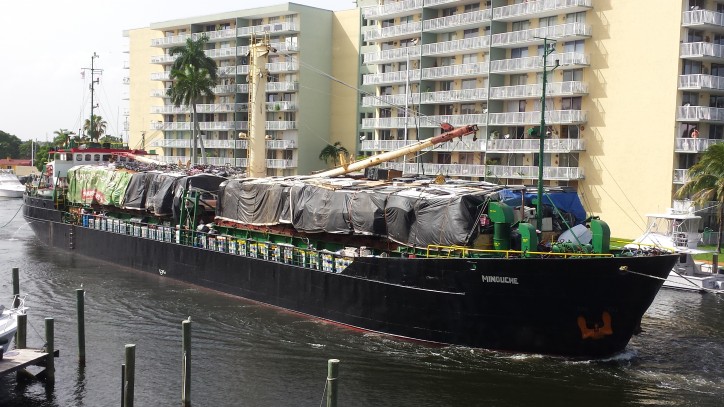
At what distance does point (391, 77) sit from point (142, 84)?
1908 inches

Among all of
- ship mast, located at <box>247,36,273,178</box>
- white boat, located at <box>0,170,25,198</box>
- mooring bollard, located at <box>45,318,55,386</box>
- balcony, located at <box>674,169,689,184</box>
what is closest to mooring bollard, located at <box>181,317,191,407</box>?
mooring bollard, located at <box>45,318,55,386</box>

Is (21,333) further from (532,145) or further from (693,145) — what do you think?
(693,145)

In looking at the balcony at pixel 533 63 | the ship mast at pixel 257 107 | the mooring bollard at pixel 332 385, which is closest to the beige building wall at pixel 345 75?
the balcony at pixel 533 63

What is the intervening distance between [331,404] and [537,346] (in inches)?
400

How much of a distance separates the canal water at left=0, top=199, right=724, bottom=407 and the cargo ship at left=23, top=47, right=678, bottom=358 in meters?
0.92

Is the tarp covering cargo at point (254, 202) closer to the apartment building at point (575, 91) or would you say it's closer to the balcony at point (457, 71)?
the apartment building at point (575, 91)

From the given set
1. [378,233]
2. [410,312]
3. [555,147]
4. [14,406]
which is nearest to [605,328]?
[410,312]

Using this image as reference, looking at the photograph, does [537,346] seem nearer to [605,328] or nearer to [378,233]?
[605,328]

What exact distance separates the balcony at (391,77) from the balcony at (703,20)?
25.3 meters

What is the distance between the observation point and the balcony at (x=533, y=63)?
58344 mm

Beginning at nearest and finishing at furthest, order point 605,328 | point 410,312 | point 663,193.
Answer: point 605,328
point 410,312
point 663,193

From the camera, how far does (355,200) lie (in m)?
34.0

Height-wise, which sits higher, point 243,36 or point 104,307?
point 243,36

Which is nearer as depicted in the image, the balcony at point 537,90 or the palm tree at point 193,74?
the balcony at point 537,90
